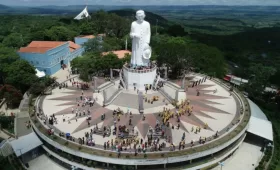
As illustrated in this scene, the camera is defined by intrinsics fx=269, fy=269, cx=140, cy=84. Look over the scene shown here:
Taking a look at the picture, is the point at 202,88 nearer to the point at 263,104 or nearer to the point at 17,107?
the point at 263,104

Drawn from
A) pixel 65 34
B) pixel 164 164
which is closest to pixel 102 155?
pixel 164 164

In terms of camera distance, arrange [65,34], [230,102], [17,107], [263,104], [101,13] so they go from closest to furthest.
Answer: [230,102] < [17,107] < [263,104] < [65,34] < [101,13]

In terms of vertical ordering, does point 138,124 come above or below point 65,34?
below

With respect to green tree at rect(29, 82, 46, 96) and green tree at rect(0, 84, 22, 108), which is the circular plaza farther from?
green tree at rect(0, 84, 22, 108)

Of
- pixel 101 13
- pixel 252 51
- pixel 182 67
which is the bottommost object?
pixel 252 51

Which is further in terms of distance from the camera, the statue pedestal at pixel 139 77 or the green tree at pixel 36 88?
the statue pedestal at pixel 139 77

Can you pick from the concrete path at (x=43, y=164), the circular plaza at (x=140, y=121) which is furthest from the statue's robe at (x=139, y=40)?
the concrete path at (x=43, y=164)

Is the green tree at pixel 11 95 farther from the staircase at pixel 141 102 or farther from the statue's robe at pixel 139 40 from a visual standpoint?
the staircase at pixel 141 102
